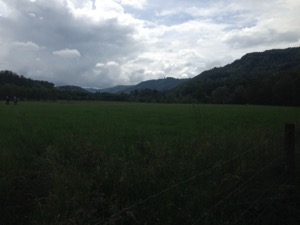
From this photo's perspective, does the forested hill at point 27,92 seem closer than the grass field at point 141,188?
No

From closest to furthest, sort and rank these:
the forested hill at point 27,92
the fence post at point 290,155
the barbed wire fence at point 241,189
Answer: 1. the barbed wire fence at point 241,189
2. the fence post at point 290,155
3. the forested hill at point 27,92

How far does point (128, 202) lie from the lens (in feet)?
17.5

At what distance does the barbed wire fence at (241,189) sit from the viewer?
191 inches

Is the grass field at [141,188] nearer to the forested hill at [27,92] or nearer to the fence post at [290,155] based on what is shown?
the fence post at [290,155]

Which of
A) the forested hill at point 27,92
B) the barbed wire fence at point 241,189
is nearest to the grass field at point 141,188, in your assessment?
the barbed wire fence at point 241,189

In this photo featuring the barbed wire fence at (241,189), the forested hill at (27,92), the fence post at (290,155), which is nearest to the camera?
the barbed wire fence at (241,189)

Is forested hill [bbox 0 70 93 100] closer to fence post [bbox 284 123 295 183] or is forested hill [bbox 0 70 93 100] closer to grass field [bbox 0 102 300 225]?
grass field [bbox 0 102 300 225]

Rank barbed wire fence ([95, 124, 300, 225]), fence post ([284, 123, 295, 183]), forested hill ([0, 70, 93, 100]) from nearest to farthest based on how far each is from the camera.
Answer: barbed wire fence ([95, 124, 300, 225]), fence post ([284, 123, 295, 183]), forested hill ([0, 70, 93, 100])

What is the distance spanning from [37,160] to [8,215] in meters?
2.48

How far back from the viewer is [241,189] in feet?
18.6

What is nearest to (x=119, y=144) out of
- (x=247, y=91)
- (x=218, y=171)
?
(x=218, y=171)

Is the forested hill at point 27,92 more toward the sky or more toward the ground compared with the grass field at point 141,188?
more toward the sky

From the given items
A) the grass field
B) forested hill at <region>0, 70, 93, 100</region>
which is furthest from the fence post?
forested hill at <region>0, 70, 93, 100</region>

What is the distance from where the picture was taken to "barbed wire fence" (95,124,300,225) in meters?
4.84
